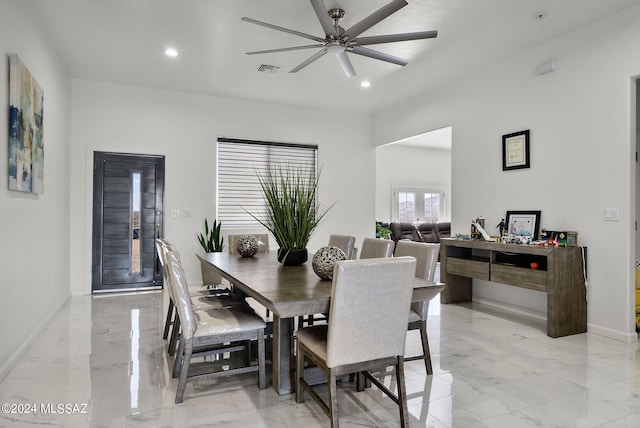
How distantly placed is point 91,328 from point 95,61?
116 inches

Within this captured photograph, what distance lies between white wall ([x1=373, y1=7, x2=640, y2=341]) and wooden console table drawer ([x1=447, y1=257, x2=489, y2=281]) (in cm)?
47

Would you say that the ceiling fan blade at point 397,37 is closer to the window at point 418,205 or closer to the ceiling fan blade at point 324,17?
the ceiling fan blade at point 324,17

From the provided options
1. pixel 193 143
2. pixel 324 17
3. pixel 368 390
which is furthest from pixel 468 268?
pixel 193 143

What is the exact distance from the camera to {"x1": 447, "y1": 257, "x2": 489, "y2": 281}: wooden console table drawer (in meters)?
4.03

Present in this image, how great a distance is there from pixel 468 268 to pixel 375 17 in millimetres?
2756

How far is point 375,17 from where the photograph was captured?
2.71 metres

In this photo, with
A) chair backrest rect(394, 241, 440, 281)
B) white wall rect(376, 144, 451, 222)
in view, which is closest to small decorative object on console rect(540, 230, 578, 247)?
chair backrest rect(394, 241, 440, 281)

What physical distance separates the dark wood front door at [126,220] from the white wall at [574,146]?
408 centimetres

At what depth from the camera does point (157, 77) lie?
4.95 metres

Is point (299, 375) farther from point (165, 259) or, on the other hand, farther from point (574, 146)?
point (574, 146)

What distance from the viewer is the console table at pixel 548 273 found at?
3.35 m

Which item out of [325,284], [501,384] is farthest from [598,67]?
[325,284]

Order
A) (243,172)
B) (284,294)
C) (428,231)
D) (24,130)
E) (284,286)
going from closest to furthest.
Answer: (284,294)
(284,286)
(24,130)
(243,172)
(428,231)

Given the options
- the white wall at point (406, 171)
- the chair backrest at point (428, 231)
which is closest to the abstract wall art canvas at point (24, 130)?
the white wall at point (406, 171)
